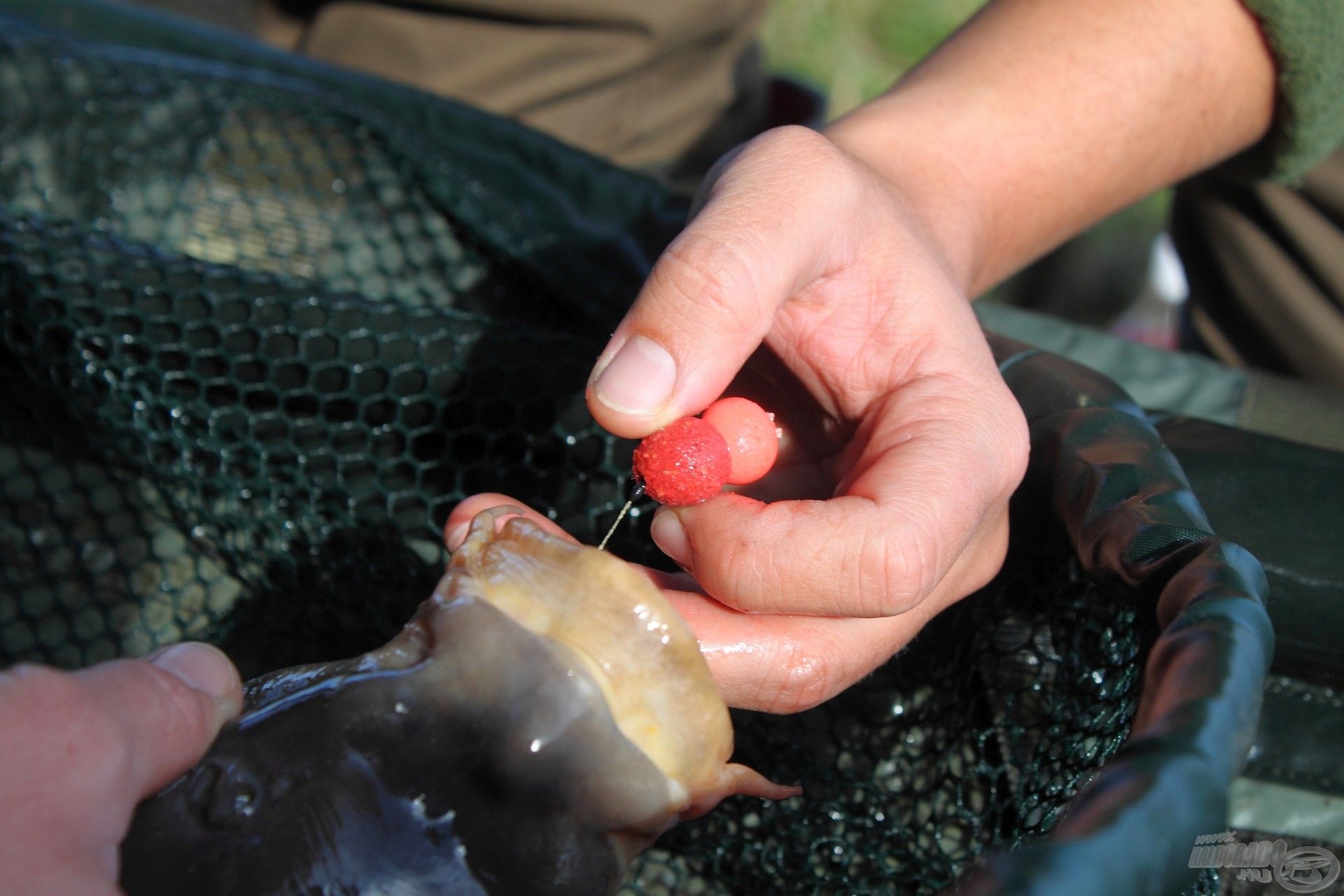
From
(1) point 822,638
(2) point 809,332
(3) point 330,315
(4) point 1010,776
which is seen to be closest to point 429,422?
(3) point 330,315

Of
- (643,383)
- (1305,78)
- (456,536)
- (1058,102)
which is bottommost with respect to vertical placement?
(456,536)

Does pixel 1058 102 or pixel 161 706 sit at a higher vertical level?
pixel 1058 102

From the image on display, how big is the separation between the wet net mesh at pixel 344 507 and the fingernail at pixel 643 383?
480 millimetres

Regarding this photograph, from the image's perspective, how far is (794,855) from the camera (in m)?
1.36

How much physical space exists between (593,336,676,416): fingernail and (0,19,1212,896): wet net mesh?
480mm

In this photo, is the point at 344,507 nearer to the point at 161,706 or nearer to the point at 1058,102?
the point at 161,706

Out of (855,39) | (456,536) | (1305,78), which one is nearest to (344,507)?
(456,536)

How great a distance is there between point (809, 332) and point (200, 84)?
4.15ft

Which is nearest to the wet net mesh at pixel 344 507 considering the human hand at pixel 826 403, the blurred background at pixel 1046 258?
the human hand at pixel 826 403

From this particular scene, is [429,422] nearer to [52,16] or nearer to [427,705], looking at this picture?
[427,705]

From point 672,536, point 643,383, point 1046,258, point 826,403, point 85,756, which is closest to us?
point 85,756

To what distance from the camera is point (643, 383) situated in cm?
109

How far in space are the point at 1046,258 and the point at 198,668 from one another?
124 inches

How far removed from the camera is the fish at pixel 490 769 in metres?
0.85
